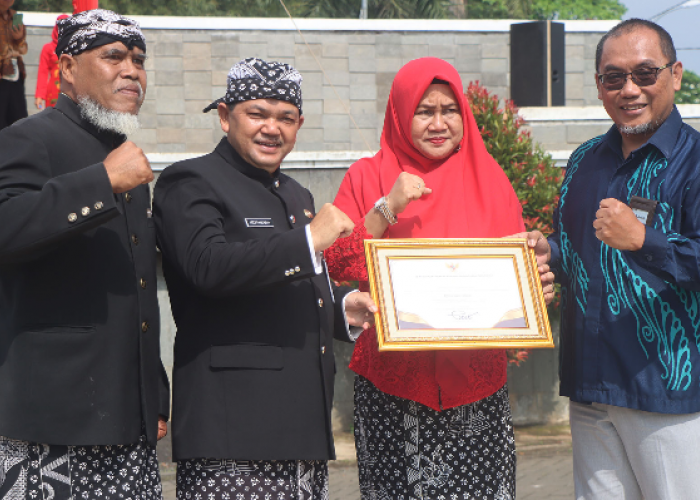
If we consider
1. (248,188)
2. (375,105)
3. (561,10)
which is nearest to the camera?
(248,188)

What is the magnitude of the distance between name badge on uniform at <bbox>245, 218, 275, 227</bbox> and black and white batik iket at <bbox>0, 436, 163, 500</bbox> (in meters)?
0.86

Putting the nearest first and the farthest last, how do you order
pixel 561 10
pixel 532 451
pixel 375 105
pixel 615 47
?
1. pixel 615 47
2. pixel 532 451
3. pixel 375 105
4. pixel 561 10

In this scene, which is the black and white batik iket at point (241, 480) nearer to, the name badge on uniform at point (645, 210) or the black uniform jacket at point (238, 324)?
the black uniform jacket at point (238, 324)

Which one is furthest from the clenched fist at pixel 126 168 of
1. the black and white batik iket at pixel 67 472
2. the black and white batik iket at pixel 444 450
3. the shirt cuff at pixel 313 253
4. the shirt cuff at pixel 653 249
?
the shirt cuff at pixel 653 249

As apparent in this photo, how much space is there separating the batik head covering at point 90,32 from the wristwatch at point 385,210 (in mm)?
1126

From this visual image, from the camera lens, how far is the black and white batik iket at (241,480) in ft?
9.93

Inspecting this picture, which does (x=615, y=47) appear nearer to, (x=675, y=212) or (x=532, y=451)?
(x=675, y=212)

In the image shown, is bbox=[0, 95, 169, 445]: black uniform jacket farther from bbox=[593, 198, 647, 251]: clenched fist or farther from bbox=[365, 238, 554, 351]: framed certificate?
bbox=[593, 198, 647, 251]: clenched fist

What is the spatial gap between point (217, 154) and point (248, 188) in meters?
0.19

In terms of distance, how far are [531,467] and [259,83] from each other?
→ 455 cm

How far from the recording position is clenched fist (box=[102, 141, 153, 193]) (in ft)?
9.12

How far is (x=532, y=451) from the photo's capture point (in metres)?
7.02

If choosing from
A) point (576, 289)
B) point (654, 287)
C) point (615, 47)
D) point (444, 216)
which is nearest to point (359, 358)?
point (444, 216)
